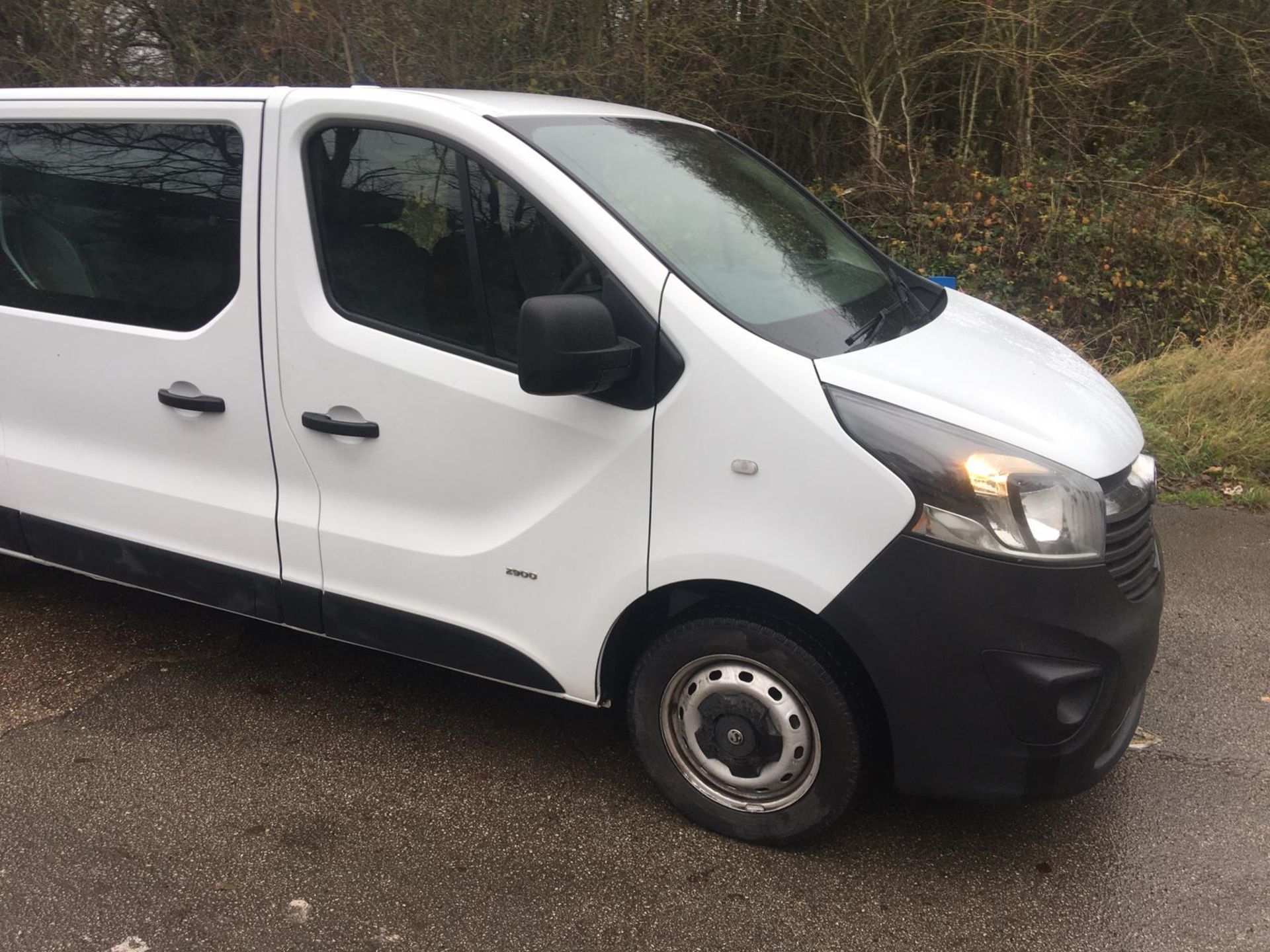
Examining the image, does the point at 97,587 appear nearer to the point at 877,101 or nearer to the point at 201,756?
the point at 201,756

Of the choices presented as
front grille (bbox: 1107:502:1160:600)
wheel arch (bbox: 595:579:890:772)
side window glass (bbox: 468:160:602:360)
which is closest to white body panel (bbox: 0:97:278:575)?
side window glass (bbox: 468:160:602:360)

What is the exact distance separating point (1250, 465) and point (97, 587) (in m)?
5.68

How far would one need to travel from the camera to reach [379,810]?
3045mm

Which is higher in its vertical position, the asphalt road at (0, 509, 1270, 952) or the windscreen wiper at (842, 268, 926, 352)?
the windscreen wiper at (842, 268, 926, 352)

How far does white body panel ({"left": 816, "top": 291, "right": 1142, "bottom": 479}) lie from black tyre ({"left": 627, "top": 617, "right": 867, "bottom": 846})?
66 centimetres

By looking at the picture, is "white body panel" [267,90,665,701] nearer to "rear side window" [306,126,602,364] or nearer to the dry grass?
"rear side window" [306,126,602,364]

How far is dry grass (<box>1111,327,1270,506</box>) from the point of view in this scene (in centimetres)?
570

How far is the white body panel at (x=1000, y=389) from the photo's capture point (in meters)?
2.53

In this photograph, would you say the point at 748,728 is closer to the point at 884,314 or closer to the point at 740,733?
the point at 740,733

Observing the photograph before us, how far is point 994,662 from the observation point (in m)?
2.46

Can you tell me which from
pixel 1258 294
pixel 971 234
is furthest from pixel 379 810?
pixel 1258 294

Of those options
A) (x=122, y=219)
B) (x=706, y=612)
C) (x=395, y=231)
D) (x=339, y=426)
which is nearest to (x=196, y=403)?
(x=339, y=426)

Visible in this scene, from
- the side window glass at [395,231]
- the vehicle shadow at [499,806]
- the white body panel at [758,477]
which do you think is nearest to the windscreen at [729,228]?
the white body panel at [758,477]

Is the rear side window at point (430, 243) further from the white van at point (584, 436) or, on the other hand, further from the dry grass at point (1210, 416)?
the dry grass at point (1210, 416)
